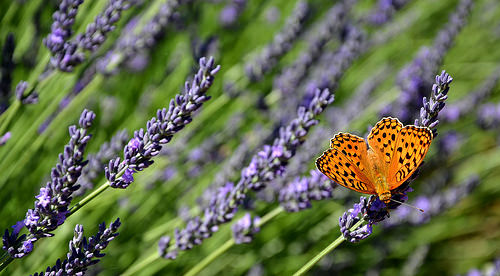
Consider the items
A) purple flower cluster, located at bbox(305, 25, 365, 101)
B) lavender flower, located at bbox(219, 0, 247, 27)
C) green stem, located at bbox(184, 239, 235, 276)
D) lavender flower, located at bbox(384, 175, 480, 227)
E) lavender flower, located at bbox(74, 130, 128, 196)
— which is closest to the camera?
green stem, located at bbox(184, 239, 235, 276)

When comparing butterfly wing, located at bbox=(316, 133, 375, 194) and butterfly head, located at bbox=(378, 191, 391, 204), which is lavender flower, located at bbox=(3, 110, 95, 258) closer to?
butterfly wing, located at bbox=(316, 133, 375, 194)

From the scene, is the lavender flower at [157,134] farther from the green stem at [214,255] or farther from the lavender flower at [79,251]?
the green stem at [214,255]

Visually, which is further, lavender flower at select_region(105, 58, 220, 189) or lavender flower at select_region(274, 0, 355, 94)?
lavender flower at select_region(274, 0, 355, 94)

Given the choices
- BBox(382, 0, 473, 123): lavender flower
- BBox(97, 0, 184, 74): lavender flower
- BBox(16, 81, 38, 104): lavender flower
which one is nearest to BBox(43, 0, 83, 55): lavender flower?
BBox(16, 81, 38, 104): lavender flower

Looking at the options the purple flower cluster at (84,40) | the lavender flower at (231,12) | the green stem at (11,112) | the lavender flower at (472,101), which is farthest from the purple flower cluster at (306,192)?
the lavender flower at (231,12)

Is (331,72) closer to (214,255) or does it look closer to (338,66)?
(338,66)

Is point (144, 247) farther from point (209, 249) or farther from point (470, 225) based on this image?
point (470, 225)
